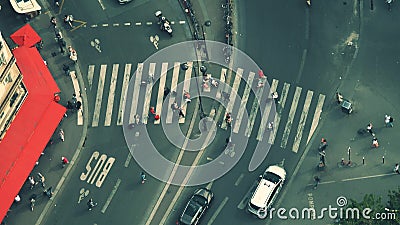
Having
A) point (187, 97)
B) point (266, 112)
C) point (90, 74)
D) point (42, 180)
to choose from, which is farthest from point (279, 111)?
point (42, 180)

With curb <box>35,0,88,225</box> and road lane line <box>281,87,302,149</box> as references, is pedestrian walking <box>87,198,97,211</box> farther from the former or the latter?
road lane line <box>281,87,302,149</box>

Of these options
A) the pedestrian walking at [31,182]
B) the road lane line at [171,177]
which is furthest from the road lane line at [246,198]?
the pedestrian walking at [31,182]

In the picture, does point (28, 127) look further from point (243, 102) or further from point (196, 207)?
point (243, 102)

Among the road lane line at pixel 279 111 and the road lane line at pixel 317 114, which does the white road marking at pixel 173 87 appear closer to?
the road lane line at pixel 279 111

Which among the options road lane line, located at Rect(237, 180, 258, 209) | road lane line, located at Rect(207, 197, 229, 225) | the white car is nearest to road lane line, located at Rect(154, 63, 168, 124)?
road lane line, located at Rect(207, 197, 229, 225)

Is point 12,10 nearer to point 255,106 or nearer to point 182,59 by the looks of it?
point 182,59
